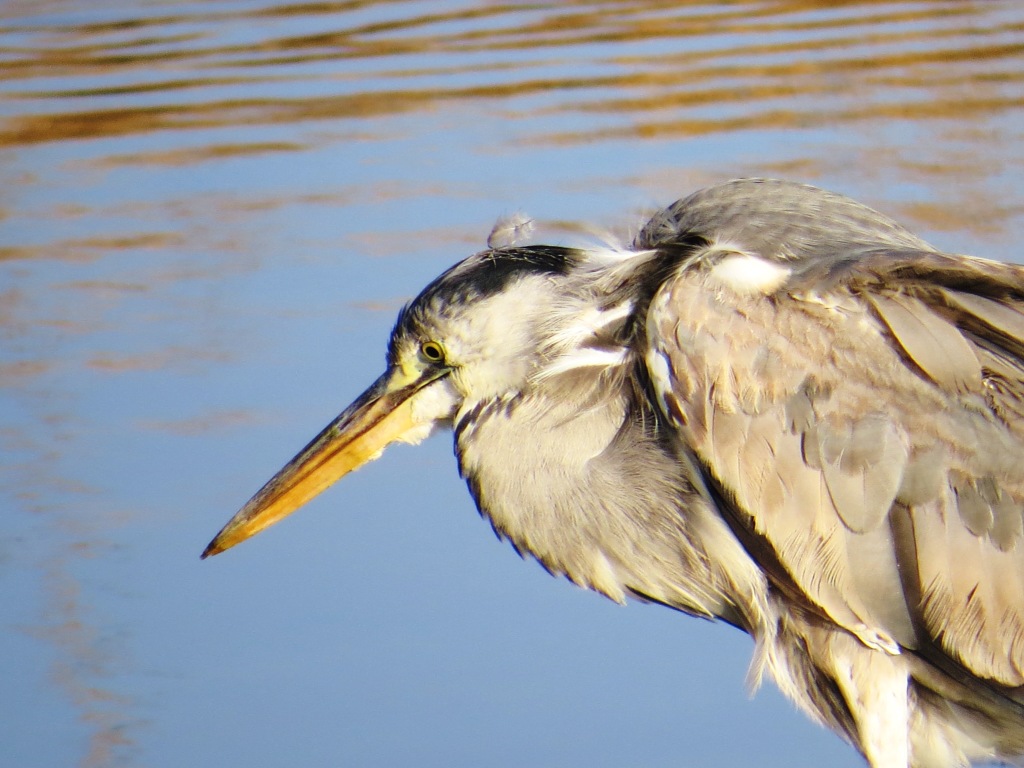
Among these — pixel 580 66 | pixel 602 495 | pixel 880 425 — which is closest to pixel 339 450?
pixel 602 495

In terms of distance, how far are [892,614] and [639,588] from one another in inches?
21.2

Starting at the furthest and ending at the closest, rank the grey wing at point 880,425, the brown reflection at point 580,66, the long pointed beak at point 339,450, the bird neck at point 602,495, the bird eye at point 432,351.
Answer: the brown reflection at point 580,66 < the long pointed beak at point 339,450 < the bird eye at point 432,351 < the bird neck at point 602,495 < the grey wing at point 880,425

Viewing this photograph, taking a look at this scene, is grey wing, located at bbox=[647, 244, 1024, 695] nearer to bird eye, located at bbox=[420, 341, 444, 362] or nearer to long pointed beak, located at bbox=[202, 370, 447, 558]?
bird eye, located at bbox=[420, 341, 444, 362]

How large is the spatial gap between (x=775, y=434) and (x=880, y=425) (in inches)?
7.3

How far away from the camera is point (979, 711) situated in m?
3.05

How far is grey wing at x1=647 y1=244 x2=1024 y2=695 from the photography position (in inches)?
110

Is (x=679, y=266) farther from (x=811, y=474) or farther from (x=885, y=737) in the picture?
(x=885, y=737)

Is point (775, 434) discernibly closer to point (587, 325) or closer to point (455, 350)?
point (587, 325)

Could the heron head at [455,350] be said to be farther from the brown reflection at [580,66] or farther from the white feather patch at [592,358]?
the brown reflection at [580,66]

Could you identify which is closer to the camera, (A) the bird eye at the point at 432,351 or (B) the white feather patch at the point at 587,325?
(B) the white feather patch at the point at 587,325

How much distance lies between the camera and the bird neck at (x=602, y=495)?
303cm

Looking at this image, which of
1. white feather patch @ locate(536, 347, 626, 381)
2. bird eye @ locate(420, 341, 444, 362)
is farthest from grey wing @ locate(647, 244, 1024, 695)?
bird eye @ locate(420, 341, 444, 362)

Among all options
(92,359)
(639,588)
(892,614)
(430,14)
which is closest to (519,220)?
(639,588)

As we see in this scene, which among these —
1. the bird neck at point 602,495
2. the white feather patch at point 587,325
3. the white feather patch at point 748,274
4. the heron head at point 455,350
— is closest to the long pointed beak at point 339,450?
the heron head at point 455,350
